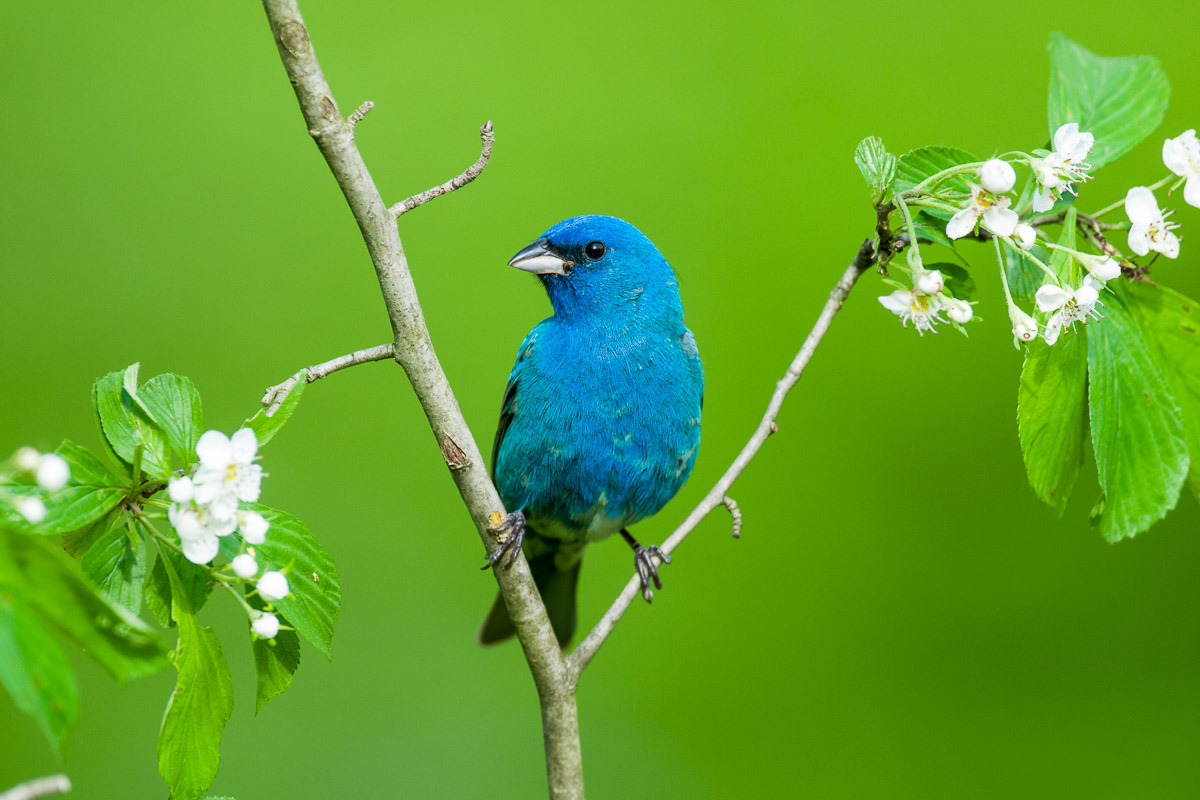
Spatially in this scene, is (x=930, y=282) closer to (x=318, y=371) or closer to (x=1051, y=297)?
(x=1051, y=297)

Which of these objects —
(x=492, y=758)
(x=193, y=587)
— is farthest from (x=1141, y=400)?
(x=492, y=758)

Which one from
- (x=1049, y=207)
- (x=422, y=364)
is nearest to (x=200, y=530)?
(x=422, y=364)

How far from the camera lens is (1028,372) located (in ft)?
6.24

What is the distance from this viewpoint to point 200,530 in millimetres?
1465

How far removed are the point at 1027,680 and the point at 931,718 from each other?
452mm

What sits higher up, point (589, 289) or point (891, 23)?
point (891, 23)

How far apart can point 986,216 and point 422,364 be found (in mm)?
1029

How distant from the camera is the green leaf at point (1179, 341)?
1.93 metres

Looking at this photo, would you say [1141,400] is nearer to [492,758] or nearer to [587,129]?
[587,129]

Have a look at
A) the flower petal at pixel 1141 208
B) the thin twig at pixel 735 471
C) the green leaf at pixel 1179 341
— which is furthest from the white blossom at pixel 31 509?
the green leaf at pixel 1179 341

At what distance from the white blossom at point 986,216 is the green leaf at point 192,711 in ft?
4.49

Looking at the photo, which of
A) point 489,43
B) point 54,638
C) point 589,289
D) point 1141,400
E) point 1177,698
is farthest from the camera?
point 489,43

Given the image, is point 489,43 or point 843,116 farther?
point 489,43

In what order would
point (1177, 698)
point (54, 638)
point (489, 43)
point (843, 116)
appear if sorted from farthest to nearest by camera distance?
point (489, 43), point (843, 116), point (1177, 698), point (54, 638)
